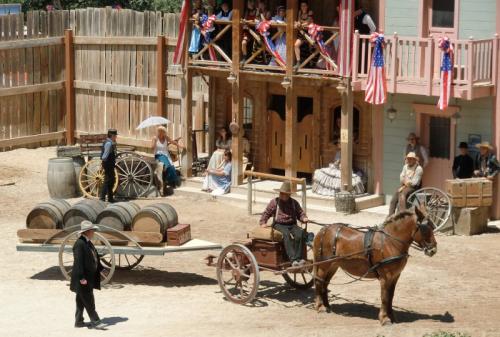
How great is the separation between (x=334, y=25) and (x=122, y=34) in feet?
26.2

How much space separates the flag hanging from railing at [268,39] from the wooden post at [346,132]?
1.75 meters

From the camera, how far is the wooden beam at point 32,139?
114 feet

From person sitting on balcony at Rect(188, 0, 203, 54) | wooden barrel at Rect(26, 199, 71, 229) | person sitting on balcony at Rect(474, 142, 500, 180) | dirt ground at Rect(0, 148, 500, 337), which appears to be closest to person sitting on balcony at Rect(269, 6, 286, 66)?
person sitting on balcony at Rect(188, 0, 203, 54)

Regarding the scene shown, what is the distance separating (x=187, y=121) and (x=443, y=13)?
6.78m

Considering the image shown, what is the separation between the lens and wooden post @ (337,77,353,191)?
1082 inches

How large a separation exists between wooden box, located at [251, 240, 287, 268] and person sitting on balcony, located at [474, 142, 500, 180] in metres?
6.76

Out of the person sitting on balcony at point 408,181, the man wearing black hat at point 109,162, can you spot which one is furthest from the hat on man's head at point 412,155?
the man wearing black hat at point 109,162

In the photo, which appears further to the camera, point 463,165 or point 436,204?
point 463,165

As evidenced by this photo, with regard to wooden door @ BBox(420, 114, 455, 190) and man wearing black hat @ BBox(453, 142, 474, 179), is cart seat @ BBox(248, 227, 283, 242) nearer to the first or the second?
man wearing black hat @ BBox(453, 142, 474, 179)

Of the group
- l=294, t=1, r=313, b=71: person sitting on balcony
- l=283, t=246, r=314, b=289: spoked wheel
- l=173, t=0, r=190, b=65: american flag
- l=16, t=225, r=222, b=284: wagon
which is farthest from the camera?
l=173, t=0, r=190, b=65: american flag

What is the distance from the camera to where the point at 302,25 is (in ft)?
92.2

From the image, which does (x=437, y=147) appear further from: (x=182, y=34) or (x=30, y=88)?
(x=30, y=88)

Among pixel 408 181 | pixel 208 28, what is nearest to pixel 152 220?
pixel 408 181

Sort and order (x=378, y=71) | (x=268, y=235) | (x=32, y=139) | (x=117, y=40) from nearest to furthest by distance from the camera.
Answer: (x=268, y=235) < (x=378, y=71) < (x=117, y=40) < (x=32, y=139)
